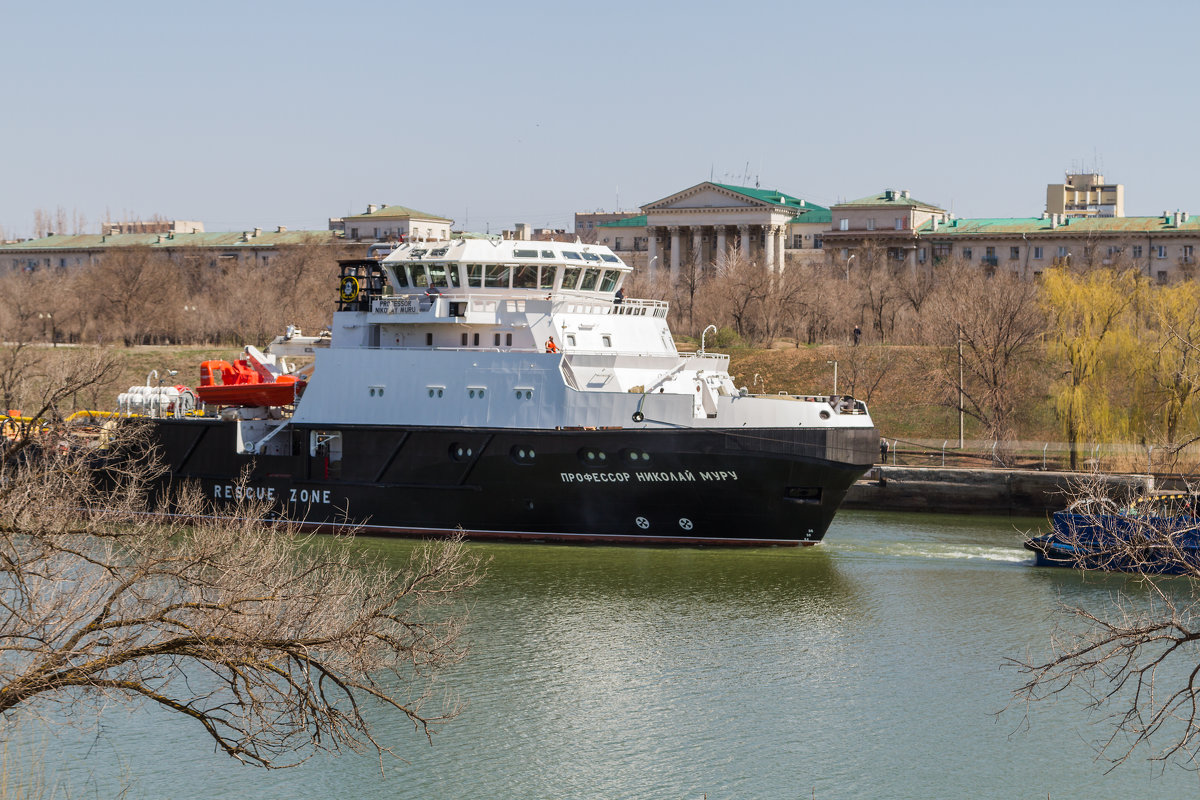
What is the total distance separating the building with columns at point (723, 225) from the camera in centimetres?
10688

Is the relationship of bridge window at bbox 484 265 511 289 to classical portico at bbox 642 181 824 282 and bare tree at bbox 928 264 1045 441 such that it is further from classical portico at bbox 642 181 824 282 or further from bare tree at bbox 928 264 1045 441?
classical portico at bbox 642 181 824 282

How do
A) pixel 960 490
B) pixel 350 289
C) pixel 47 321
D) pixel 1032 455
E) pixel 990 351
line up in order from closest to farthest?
pixel 350 289 → pixel 960 490 → pixel 1032 455 → pixel 990 351 → pixel 47 321

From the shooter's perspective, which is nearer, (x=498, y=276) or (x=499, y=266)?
(x=499, y=266)

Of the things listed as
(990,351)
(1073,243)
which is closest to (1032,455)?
(990,351)

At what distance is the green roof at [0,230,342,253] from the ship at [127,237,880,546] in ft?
230

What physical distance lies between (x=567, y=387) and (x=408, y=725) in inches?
517

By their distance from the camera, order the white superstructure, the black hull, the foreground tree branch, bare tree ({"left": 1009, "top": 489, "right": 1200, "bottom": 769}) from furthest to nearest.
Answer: the white superstructure
the black hull
bare tree ({"left": 1009, "top": 489, "right": 1200, "bottom": 769})
the foreground tree branch

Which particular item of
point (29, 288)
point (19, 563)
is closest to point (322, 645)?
point (19, 563)

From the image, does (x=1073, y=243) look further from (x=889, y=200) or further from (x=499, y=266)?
(x=499, y=266)

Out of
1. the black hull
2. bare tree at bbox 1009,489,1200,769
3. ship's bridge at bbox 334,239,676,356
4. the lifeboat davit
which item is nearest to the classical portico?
the lifeboat davit

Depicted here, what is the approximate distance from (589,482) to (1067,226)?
75072 millimetres

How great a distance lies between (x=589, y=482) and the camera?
1227 inches

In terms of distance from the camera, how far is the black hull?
30.4 meters

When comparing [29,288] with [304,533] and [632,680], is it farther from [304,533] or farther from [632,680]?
[632,680]
